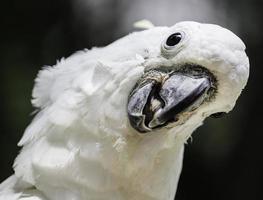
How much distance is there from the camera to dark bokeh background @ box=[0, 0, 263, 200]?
1745mm

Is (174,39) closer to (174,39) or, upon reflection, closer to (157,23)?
(174,39)

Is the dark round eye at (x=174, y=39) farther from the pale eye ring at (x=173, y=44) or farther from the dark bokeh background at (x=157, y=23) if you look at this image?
the dark bokeh background at (x=157, y=23)

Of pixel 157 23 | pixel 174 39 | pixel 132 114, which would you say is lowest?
pixel 157 23

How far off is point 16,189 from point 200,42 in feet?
1.55

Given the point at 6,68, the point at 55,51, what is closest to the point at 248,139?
the point at 55,51

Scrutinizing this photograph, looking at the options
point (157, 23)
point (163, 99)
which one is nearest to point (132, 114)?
point (163, 99)

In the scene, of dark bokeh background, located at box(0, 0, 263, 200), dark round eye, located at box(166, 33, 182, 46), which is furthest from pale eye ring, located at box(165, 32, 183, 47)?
dark bokeh background, located at box(0, 0, 263, 200)

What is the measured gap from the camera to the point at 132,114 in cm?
93

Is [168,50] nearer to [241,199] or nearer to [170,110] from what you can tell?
[170,110]

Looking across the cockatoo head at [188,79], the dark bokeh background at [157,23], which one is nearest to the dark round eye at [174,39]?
the cockatoo head at [188,79]

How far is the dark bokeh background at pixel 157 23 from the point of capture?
5.73ft

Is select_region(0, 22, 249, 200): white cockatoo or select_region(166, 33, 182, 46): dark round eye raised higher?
select_region(166, 33, 182, 46): dark round eye

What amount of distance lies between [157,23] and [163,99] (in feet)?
2.51

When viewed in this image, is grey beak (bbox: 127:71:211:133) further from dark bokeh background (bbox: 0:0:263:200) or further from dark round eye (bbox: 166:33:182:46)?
dark bokeh background (bbox: 0:0:263:200)
